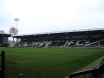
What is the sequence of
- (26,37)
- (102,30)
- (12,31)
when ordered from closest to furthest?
1. (102,30)
2. (26,37)
3. (12,31)

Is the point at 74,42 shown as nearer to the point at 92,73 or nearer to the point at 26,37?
the point at 26,37

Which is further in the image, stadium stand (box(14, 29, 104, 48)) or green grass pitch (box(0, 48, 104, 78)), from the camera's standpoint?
stadium stand (box(14, 29, 104, 48))

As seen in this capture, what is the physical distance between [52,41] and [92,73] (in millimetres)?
71970

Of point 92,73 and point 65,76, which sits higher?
point 92,73

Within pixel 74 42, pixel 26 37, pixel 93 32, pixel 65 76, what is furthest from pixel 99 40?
pixel 65 76

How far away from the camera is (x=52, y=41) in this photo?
7644 cm

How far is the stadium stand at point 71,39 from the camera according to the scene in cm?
6288

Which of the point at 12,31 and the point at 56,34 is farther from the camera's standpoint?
the point at 12,31

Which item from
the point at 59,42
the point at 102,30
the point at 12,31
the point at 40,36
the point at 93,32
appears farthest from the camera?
the point at 12,31

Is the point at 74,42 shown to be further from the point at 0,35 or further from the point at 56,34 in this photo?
the point at 0,35

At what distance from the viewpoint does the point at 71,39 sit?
71.9m

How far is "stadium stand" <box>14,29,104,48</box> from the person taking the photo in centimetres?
6288

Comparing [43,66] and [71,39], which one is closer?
[43,66]

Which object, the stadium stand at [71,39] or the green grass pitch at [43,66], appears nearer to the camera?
the green grass pitch at [43,66]
